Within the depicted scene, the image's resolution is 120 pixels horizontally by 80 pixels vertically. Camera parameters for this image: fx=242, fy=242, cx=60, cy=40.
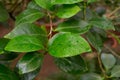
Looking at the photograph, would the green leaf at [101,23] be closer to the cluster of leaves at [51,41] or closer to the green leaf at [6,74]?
the cluster of leaves at [51,41]

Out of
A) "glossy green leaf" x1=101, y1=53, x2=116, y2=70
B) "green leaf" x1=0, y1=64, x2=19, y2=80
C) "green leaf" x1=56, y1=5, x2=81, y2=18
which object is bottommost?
→ "glossy green leaf" x1=101, y1=53, x2=116, y2=70

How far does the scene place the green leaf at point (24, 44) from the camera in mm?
553

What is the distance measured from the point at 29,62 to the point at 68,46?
0.12 meters

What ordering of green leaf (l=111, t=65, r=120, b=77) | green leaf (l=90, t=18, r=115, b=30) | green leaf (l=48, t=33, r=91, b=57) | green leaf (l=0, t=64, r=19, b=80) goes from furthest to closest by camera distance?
green leaf (l=111, t=65, r=120, b=77) → green leaf (l=90, t=18, r=115, b=30) → green leaf (l=0, t=64, r=19, b=80) → green leaf (l=48, t=33, r=91, b=57)

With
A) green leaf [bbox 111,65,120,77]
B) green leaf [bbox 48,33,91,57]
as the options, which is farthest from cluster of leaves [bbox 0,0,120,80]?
green leaf [bbox 111,65,120,77]

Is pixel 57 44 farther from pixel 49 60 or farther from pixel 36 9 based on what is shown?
pixel 49 60

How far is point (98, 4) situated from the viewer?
200 cm

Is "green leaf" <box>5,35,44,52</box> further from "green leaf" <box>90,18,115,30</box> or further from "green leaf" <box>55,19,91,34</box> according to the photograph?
"green leaf" <box>90,18,115,30</box>

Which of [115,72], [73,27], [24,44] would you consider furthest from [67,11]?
[115,72]

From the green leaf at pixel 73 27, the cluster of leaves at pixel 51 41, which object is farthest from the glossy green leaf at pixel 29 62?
the green leaf at pixel 73 27

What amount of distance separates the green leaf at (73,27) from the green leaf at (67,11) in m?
0.03

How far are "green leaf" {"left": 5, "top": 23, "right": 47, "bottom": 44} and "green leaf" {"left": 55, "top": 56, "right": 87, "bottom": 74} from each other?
0.08m

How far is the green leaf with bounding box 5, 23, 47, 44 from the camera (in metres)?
0.62

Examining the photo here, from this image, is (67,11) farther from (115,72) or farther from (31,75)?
(115,72)
